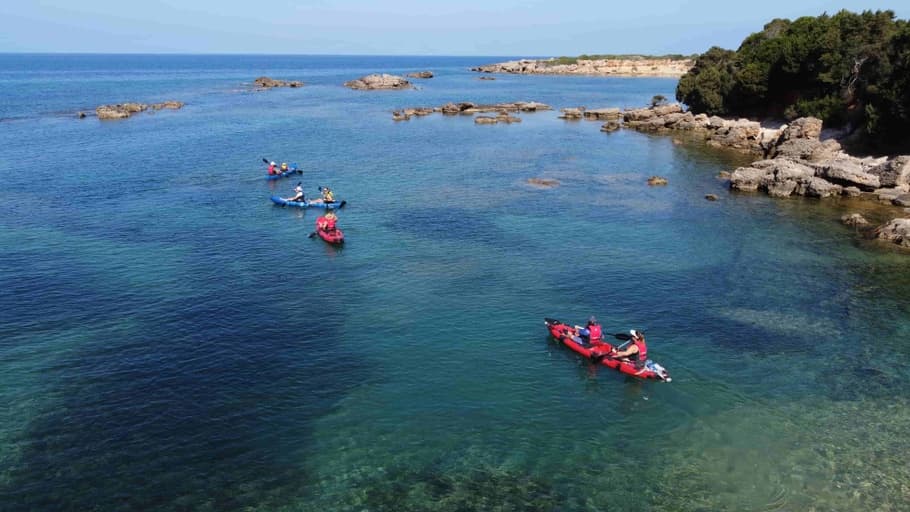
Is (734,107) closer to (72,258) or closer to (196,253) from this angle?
(196,253)

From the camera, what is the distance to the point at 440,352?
33.7m

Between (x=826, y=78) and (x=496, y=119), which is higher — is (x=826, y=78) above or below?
above

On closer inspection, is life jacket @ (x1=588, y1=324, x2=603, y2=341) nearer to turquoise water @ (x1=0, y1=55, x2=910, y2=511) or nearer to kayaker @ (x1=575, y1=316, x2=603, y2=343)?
kayaker @ (x1=575, y1=316, x2=603, y2=343)

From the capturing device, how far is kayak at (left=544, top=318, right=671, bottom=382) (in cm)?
3142

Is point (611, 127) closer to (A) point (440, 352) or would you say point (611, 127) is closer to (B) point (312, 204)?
(B) point (312, 204)

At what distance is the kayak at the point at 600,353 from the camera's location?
31422 millimetres

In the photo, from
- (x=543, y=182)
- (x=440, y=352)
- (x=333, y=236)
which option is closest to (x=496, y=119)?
(x=543, y=182)

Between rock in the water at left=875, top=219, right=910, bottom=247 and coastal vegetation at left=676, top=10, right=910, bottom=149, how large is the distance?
2383cm

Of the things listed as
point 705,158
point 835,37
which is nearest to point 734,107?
point 835,37

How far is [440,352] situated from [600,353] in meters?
8.75

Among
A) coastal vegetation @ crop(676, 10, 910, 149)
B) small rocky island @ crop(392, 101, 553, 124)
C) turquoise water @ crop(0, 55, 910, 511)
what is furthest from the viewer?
small rocky island @ crop(392, 101, 553, 124)

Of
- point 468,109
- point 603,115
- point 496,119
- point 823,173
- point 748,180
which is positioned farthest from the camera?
point 468,109

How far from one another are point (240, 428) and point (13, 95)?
594 feet

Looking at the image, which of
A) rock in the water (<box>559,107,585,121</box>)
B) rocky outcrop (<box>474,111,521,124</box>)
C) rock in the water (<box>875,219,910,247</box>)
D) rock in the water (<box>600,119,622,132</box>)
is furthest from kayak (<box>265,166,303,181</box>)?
rock in the water (<box>559,107,585,121</box>)
